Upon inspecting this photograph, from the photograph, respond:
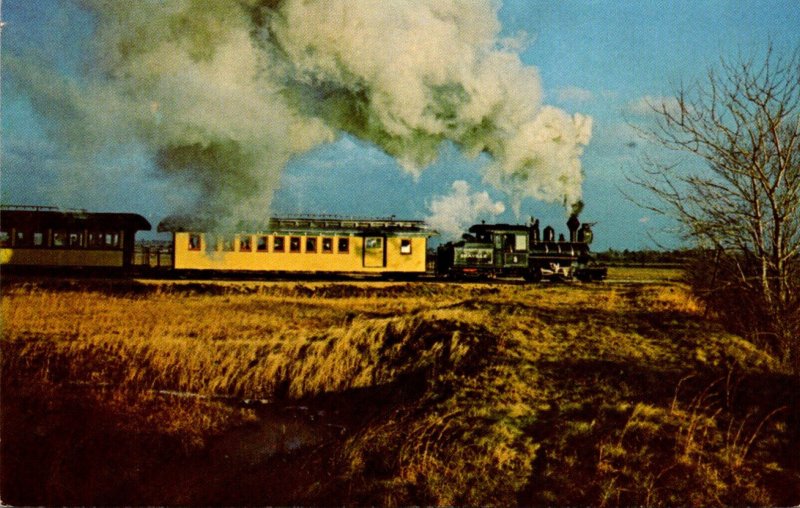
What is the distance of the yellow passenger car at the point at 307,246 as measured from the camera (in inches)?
1080

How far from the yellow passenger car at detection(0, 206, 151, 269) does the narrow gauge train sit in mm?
16295

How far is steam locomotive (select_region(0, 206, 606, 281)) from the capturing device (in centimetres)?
2730

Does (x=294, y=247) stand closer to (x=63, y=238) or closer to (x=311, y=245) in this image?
(x=311, y=245)

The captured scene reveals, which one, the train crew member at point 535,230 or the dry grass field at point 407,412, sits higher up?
the train crew member at point 535,230

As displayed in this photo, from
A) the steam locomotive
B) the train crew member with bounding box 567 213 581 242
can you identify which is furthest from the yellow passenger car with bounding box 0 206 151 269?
the train crew member with bounding box 567 213 581 242

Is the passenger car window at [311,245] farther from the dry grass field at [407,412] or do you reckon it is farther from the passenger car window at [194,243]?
the dry grass field at [407,412]

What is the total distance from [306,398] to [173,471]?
351 centimetres

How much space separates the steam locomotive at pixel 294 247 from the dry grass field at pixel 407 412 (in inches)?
484

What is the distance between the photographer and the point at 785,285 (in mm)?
8820

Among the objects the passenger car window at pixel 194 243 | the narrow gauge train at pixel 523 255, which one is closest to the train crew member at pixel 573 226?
the narrow gauge train at pixel 523 255

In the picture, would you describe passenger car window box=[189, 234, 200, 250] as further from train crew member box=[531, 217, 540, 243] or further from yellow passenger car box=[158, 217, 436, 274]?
train crew member box=[531, 217, 540, 243]

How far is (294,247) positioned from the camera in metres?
28.4

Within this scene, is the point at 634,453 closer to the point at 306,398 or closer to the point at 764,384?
the point at 764,384

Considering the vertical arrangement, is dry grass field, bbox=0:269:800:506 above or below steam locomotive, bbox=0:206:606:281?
below
